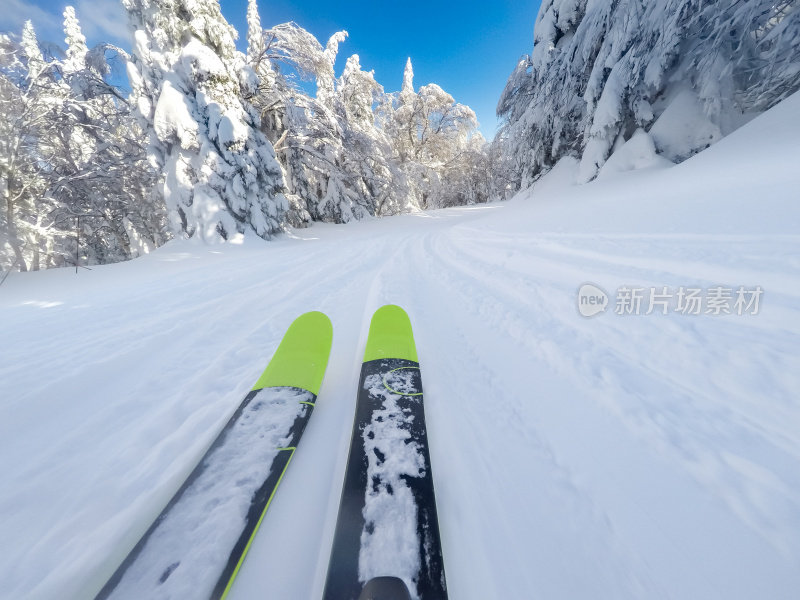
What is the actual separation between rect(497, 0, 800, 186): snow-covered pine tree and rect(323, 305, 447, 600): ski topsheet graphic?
640 cm

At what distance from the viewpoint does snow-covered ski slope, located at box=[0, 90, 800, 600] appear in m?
0.76

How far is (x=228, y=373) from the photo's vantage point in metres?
1.69

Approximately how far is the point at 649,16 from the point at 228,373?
734 centimetres

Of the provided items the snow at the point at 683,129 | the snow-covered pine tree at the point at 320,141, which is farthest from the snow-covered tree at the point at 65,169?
the snow at the point at 683,129

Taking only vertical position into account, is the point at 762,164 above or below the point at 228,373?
above

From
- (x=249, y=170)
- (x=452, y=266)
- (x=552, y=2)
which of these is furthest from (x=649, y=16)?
(x=249, y=170)

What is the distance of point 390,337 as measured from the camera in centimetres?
190

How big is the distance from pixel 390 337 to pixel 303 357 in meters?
0.56

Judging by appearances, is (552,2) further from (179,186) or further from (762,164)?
(179,186)

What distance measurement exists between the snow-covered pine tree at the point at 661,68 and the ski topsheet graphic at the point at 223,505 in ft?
22.3

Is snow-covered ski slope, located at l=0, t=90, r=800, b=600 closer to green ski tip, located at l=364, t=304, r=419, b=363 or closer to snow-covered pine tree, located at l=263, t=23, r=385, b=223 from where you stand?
green ski tip, located at l=364, t=304, r=419, b=363
